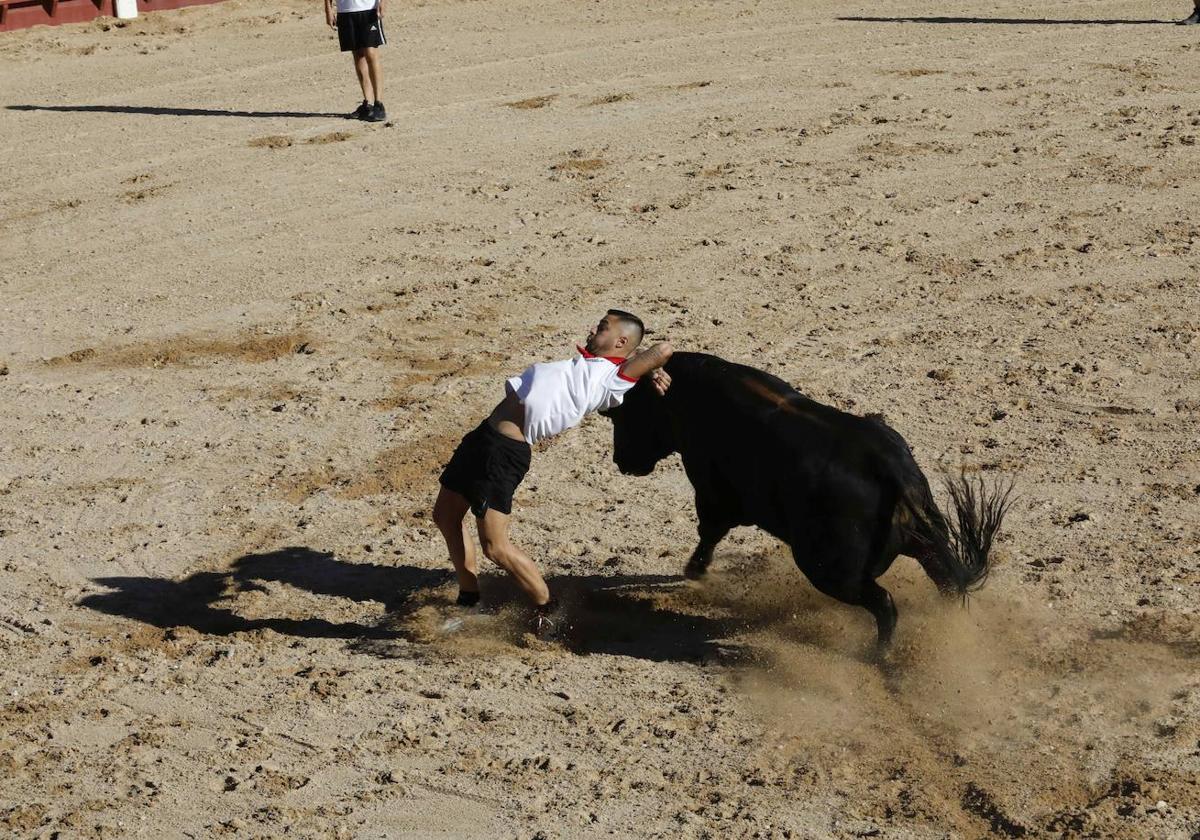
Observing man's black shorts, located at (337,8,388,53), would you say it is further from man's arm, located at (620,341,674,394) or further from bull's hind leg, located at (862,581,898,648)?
bull's hind leg, located at (862,581,898,648)

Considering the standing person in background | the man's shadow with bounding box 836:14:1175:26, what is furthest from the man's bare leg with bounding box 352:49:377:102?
the man's shadow with bounding box 836:14:1175:26

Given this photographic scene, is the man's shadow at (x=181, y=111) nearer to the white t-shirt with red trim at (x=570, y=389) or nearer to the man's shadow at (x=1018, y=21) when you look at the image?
the man's shadow at (x=1018, y=21)

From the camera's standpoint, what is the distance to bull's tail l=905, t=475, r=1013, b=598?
5.41 meters

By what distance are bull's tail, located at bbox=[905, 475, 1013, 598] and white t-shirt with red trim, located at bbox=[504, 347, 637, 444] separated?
3.75 ft

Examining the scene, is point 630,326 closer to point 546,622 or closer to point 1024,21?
point 546,622

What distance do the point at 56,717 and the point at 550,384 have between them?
6.98ft

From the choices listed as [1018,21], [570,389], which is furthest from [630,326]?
[1018,21]

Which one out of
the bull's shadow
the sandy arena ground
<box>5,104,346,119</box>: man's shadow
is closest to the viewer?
the sandy arena ground

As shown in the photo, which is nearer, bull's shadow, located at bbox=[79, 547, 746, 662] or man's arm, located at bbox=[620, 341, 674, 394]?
man's arm, located at bbox=[620, 341, 674, 394]

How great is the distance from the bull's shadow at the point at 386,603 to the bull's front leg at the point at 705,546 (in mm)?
141

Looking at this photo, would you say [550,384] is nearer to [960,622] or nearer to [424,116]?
[960,622]

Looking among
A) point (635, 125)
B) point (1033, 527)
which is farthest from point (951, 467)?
point (635, 125)

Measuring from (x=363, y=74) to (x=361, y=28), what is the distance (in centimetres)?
44

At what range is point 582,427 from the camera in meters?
7.89
